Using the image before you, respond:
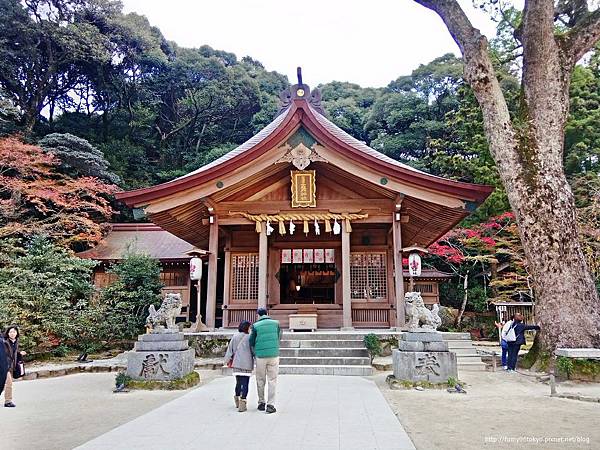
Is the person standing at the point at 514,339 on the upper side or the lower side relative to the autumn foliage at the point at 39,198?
lower

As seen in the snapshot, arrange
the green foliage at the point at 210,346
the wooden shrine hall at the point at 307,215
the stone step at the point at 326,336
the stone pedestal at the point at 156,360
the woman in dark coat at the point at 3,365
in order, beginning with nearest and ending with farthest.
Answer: the woman in dark coat at the point at 3,365, the stone pedestal at the point at 156,360, the stone step at the point at 326,336, the green foliage at the point at 210,346, the wooden shrine hall at the point at 307,215

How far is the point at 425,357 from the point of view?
302 inches

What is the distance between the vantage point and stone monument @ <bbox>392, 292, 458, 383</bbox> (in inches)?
301

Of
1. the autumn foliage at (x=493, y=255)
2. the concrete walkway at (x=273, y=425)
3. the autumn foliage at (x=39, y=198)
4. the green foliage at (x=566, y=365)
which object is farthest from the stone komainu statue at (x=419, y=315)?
the autumn foliage at (x=39, y=198)

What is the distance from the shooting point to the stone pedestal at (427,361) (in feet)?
25.0

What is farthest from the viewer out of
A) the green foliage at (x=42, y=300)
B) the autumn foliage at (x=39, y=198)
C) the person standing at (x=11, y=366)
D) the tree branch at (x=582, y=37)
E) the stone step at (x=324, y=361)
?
the autumn foliage at (x=39, y=198)

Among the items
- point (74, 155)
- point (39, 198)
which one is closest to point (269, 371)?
point (39, 198)

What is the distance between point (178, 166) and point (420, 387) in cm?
2786

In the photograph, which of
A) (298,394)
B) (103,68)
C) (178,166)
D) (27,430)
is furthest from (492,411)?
(103,68)

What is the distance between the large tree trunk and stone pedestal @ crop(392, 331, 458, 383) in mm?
2986

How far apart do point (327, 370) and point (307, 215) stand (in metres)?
4.65

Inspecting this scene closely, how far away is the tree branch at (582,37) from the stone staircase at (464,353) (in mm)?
7342

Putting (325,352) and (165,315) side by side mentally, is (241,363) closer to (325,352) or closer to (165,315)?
(165,315)

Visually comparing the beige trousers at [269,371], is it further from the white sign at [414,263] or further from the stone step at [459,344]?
the white sign at [414,263]
